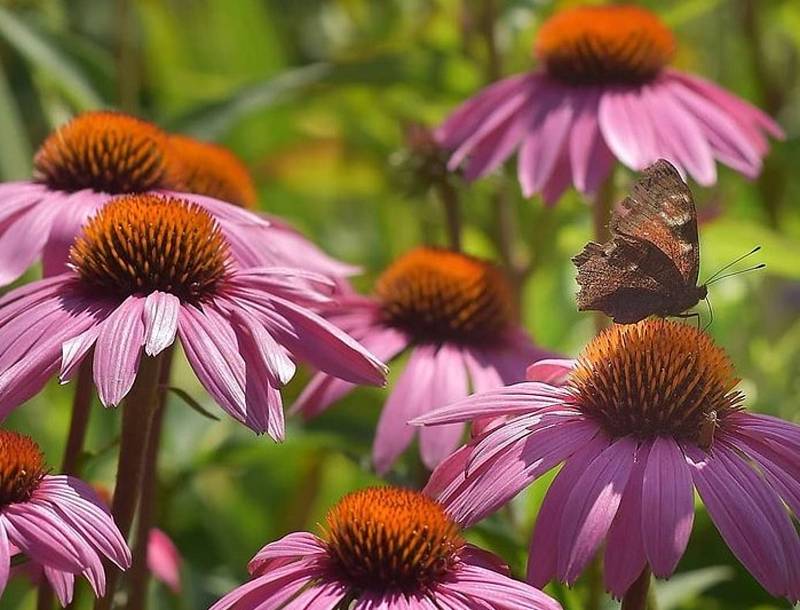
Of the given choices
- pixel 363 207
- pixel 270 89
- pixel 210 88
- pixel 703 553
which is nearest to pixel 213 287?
pixel 270 89

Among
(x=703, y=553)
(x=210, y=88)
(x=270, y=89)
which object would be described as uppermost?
(x=270, y=89)

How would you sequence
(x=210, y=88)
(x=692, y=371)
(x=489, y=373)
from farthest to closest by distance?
(x=210, y=88) → (x=489, y=373) → (x=692, y=371)

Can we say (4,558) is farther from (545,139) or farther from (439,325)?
(545,139)

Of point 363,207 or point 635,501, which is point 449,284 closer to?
point 635,501

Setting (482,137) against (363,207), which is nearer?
(482,137)

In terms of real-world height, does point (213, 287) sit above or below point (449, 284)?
above

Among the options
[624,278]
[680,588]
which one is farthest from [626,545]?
[680,588]
